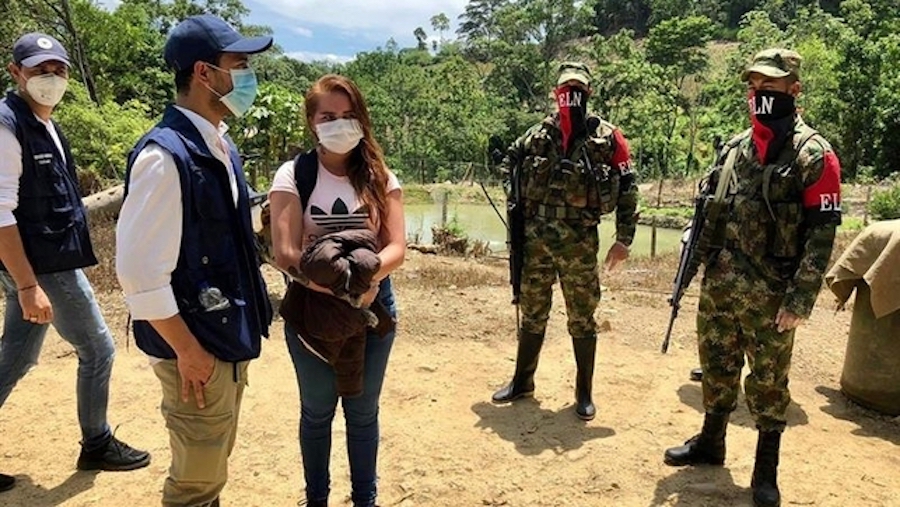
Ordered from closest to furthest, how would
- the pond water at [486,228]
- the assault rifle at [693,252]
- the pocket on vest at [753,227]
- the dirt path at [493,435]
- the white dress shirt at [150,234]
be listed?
1. the white dress shirt at [150,234]
2. the pocket on vest at [753,227]
3. the dirt path at [493,435]
4. the assault rifle at [693,252]
5. the pond water at [486,228]

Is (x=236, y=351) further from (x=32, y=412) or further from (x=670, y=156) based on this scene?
(x=670, y=156)

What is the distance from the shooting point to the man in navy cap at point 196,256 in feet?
5.76

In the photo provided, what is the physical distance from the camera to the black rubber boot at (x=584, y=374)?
12.3 feet

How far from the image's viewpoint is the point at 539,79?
4566 cm

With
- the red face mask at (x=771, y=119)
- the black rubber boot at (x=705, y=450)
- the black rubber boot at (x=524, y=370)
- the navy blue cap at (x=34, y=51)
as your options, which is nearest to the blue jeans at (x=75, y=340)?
the navy blue cap at (x=34, y=51)

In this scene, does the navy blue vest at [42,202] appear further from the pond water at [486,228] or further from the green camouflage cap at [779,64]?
the pond water at [486,228]

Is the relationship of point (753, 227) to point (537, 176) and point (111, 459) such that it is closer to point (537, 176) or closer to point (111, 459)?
→ point (537, 176)

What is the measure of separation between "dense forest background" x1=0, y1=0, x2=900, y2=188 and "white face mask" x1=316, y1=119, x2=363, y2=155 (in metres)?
10.5

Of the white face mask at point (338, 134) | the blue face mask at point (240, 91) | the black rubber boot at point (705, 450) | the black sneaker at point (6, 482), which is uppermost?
the blue face mask at point (240, 91)

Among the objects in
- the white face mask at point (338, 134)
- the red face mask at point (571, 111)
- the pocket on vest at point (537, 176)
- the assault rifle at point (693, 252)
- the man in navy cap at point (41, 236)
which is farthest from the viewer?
the pocket on vest at point (537, 176)

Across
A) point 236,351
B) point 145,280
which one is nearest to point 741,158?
point 236,351

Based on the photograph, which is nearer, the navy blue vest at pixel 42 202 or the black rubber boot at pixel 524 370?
the navy blue vest at pixel 42 202

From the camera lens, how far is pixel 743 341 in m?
3.04

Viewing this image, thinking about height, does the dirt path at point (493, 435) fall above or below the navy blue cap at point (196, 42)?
below
